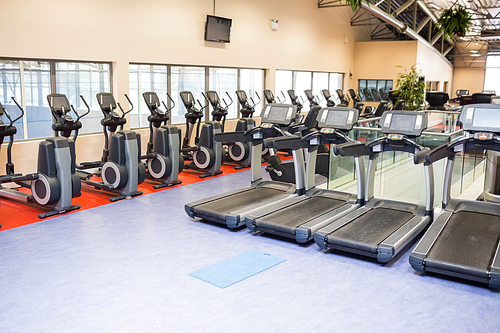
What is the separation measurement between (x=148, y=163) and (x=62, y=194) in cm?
183

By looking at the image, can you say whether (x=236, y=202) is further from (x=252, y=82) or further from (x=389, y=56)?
(x=389, y=56)

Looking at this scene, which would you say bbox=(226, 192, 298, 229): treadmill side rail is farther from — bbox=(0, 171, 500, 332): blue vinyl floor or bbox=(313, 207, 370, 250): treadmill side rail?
bbox=(313, 207, 370, 250): treadmill side rail

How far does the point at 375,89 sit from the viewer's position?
16.0 metres

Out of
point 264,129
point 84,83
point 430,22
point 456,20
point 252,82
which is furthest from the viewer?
point 430,22

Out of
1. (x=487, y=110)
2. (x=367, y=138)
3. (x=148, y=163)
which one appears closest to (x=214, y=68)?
(x=148, y=163)

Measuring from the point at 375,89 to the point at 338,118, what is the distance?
11.5 metres

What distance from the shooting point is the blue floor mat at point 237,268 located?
11.9 feet

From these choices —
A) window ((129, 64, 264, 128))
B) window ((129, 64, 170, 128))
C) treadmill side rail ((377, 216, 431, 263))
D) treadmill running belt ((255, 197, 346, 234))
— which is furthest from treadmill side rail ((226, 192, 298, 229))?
window ((129, 64, 170, 128))

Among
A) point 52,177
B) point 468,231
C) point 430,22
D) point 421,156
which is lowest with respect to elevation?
point 468,231

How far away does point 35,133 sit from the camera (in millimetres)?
7098

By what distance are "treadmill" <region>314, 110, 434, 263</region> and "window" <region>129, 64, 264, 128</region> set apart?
4.27 m

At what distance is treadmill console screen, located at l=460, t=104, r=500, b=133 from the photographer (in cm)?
428

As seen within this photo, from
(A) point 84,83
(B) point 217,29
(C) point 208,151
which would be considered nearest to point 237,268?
(C) point 208,151

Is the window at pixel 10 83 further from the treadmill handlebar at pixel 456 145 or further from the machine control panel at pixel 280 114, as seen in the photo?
the treadmill handlebar at pixel 456 145
